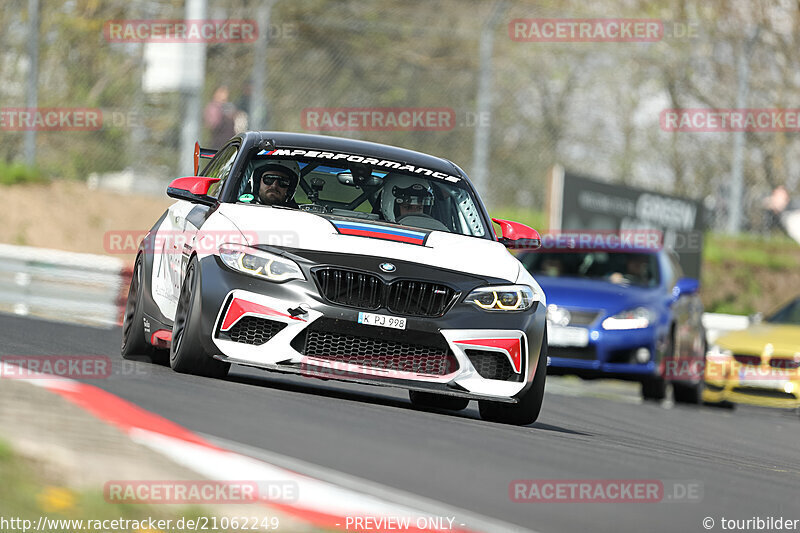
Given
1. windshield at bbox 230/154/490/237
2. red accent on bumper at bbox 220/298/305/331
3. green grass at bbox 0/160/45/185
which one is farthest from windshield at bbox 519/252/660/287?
green grass at bbox 0/160/45/185

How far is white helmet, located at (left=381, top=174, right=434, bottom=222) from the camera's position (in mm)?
8711

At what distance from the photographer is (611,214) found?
20562mm

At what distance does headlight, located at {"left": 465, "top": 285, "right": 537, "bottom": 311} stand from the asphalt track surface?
65 centimetres

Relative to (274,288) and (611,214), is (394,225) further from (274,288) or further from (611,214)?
(611,214)

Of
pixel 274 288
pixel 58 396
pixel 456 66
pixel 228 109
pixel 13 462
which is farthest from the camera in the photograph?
pixel 456 66

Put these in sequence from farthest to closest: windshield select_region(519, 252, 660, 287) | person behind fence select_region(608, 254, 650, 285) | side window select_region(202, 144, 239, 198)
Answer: windshield select_region(519, 252, 660, 287) → person behind fence select_region(608, 254, 650, 285) → side window select_region(202, 144, 239, 198)

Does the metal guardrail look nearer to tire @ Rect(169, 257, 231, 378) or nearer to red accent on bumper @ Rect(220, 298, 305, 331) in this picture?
tire @ Rect(169, 257, 231, 378)

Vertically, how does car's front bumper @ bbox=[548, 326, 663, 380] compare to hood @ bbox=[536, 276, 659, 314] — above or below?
below

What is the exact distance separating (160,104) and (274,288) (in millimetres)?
12987

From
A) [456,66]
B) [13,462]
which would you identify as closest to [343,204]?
[13,462]

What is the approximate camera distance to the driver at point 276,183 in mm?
8578

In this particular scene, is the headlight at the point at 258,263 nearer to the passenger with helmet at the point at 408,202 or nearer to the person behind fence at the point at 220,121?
the passenger with helmet at the point at 408,202

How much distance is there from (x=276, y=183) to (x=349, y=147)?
0.60 meters

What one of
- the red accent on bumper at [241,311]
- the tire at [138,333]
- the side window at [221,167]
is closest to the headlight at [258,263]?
the red accent on bumper at [241,311]
